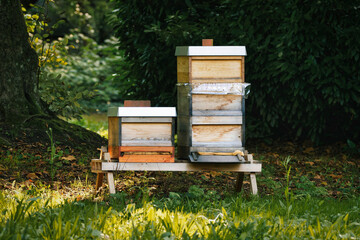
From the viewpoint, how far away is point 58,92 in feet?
21.7

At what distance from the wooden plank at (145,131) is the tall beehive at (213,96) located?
22 centimetres

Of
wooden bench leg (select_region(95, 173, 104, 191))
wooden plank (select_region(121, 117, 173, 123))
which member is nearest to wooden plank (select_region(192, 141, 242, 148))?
wooden plank (select_region(121, 117, 173, 123))

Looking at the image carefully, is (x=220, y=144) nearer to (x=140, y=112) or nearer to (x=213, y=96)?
(x=213, y=96)

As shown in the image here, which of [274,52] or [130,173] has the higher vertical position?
[274,52]

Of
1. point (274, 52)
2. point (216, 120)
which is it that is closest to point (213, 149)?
point (216, 120)

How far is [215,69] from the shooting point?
397 cm

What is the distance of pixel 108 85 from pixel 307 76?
1126cm

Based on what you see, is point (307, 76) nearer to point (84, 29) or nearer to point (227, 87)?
point (227, 87)

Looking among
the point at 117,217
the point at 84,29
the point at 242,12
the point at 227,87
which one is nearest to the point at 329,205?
the point at 227,87

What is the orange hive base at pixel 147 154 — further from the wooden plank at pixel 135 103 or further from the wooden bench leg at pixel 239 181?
the wooden bench leg at pixel 239 181

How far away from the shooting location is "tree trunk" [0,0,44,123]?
545cm

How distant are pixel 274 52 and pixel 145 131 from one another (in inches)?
129

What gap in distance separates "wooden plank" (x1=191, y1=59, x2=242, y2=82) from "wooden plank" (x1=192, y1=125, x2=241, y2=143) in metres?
0.44

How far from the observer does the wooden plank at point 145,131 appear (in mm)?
3885
